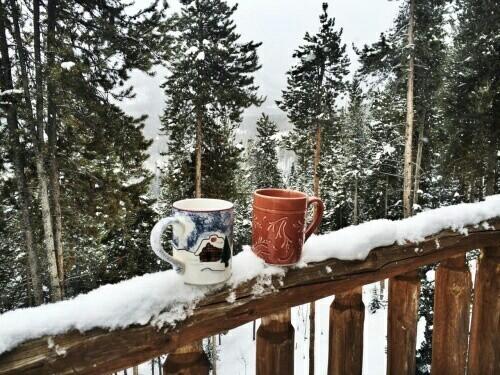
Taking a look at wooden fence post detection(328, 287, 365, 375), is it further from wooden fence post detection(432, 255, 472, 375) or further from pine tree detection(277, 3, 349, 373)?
pine tree detection(277, 3, 349, 373)

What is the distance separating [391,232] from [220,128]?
38.8 feet

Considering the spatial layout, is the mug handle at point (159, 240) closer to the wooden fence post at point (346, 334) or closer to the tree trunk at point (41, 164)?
the wooden fence post at point (346, 334)

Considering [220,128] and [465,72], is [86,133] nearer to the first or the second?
[220,128]

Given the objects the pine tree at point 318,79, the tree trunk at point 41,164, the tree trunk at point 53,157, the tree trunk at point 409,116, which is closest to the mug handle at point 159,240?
the tree trunk at point 53,157

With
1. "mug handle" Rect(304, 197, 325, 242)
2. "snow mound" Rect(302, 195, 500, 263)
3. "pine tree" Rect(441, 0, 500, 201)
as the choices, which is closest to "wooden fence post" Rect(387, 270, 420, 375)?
"snow mound" Rect(302, 195, 500, 263)

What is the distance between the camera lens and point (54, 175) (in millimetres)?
7723

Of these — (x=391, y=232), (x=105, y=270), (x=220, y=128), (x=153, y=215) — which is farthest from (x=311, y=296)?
(x=153, y=215)


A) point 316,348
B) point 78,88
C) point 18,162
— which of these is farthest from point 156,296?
point 316,348

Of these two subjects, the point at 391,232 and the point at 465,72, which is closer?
the point at 391,232

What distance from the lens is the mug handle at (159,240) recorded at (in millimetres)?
840

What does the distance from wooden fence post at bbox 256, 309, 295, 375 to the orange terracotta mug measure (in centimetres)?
16

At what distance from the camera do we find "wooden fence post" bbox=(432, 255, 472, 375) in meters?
1.38

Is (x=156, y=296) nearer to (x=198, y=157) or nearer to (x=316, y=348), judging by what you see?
(x=198, y=157)

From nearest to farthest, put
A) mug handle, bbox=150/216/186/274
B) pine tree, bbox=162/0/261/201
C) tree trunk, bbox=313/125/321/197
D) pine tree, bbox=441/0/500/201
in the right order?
mug handle, bbox=150/216/186/274 < pine tree, bbox=441/0/500/201 < pine tree, bbox=162/0/261/201 < tree trunk, bbox=313/125/321/197
